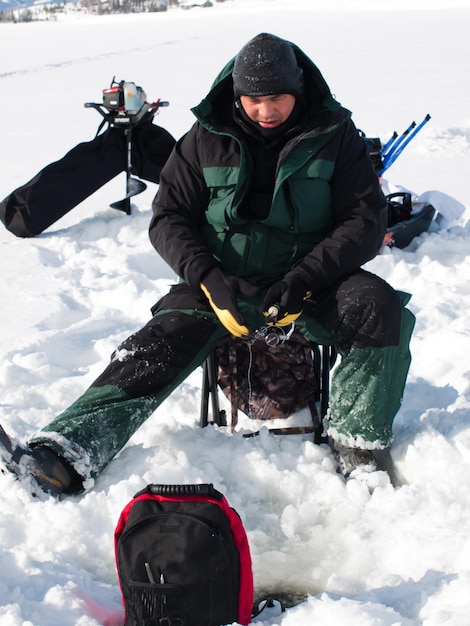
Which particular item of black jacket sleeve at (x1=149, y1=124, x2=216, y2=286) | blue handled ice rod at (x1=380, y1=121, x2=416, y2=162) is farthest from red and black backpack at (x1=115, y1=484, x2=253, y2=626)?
blue handled ice rod at (x1=380, y1=121, x2=416, y2=162)

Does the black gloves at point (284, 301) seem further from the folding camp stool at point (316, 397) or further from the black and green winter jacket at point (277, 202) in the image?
the folding camp stool at point (316, 397)

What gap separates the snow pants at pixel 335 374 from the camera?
2.42 m

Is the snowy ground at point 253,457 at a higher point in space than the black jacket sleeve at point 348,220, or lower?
lower

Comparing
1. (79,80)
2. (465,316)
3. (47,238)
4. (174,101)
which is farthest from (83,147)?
(79,80)

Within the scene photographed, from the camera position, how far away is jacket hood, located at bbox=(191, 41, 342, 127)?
265cm

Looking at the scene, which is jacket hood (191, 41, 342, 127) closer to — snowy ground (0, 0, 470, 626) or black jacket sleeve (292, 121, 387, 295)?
black jacket sleeve (292, 121, 387, 295)

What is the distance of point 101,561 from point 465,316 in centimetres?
237

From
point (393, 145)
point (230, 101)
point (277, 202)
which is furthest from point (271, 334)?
point (393, 145)

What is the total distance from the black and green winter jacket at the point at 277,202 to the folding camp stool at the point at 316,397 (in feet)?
1.12

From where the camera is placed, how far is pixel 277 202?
8.43ft

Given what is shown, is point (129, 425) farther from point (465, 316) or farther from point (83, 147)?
point (83, 147)

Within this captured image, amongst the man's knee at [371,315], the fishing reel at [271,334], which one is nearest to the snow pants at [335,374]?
the man's knee at [371,315]

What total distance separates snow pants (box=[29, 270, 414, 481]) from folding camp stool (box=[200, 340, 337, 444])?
17 centimetres

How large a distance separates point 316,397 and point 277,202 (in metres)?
0.79
